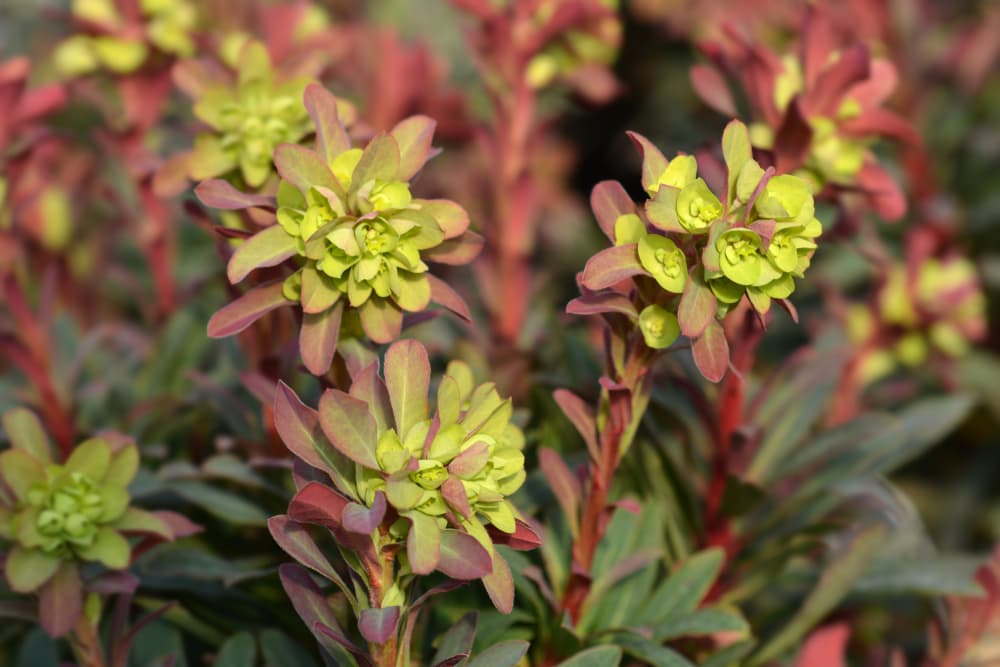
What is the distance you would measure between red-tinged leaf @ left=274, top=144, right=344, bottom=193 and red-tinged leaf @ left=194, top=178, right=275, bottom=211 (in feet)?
0.16

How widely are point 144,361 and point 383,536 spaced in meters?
0.80

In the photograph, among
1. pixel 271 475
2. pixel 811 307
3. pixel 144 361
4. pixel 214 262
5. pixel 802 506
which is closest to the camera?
pixel 271 475

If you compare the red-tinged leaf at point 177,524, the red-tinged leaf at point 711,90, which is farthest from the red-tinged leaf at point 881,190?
the red-tinged leaf at point 177,524

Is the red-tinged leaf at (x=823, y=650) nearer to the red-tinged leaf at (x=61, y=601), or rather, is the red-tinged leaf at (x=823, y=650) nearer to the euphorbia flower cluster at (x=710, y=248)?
Result: the euphorbia flower cluster at (x=710, y=248)

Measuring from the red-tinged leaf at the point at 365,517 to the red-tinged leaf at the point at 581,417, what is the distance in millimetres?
235

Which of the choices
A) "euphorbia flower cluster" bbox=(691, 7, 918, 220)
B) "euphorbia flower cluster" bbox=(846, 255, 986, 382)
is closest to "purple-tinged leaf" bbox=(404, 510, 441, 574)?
"euphorbia flower cluster" bbox=(691, 7, 918, 220)

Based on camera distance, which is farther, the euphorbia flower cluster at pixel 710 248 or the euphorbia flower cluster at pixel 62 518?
the euphorbia flower cluster at pixel 62 518

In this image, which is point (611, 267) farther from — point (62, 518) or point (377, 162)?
point (62, 518)

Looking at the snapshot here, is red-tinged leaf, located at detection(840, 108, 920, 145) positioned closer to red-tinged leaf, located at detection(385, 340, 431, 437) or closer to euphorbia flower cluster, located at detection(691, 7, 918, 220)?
euphorbia flower cluster, located at detection(691, 7, 918, 220)

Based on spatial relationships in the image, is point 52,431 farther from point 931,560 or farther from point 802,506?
point 931,560

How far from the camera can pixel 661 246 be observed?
0.79m

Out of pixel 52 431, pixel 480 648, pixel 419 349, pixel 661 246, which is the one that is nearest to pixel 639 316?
pixel 661 246

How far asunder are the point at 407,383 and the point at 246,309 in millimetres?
166

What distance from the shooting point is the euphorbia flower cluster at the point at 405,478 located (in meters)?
0.73
